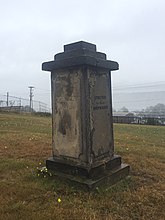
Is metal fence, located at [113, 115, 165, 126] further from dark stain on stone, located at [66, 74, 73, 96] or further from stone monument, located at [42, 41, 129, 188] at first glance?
dark stain on stone, located at [66, 74, 73, 96]

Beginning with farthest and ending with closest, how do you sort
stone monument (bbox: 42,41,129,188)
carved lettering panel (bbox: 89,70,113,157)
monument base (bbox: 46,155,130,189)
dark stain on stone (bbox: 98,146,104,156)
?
1. dark stain on stone (bbox: 98,146,104,156)
2. carved lettering panel (bbox: 89,70,113,157)
3. stone monument (bbox: 42,41,129,188)
4. monument base (bbox: 46,155,130,189)

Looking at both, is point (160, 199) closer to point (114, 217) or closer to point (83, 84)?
point (114, 217)

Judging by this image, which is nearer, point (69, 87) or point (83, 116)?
point (83, 116)

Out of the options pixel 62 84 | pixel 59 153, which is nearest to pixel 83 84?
pixel 62 84

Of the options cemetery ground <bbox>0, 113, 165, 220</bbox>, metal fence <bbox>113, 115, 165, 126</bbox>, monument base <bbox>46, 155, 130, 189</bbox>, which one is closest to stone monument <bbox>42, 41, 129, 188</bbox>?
monument base <bbox>46, 155, 130, 189</bbox>

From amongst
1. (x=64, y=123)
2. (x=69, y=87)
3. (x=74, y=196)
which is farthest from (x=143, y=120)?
(x=74, y=196)

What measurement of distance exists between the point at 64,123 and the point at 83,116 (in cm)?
44

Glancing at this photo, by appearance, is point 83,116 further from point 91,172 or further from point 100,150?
point 91,172

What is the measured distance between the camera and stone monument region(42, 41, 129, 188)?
320 cm

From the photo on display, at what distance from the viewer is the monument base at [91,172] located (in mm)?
3074

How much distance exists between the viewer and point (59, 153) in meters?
3.61

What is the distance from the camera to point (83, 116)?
3227 mm

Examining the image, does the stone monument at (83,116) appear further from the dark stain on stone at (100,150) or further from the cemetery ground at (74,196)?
the cemetery ground at (74,196)

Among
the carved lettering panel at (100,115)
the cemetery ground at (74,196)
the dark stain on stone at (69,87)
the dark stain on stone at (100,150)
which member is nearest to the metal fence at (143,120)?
the cemetery ground at (74,196)
